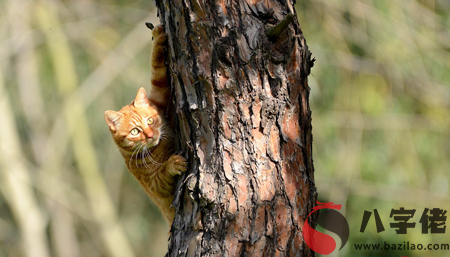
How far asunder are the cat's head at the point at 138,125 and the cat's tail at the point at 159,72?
0.08m

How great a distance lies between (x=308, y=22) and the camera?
693cm

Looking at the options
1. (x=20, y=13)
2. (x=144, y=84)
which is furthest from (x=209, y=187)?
(x=20, y=13)

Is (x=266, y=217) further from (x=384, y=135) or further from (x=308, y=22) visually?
(x=308, y=22)

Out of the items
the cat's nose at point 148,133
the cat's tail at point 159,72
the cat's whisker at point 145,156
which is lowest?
the cat's whisker at point 145,156

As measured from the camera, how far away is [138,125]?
3.16m

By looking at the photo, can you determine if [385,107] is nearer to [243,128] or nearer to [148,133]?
[148,133]

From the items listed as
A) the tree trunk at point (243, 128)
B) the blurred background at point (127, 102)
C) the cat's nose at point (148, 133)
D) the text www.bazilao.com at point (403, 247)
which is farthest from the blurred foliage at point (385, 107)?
the tree trunk at point (243, 128)

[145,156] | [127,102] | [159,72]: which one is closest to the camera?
[159,72]

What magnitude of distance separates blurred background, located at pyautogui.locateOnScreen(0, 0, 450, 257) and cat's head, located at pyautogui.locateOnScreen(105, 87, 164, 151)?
3.58m

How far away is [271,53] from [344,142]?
4.44 m

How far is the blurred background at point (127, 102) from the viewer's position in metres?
6.30

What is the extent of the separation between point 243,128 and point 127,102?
6.41 meters

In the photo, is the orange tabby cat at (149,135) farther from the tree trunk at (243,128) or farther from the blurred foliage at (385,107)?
the blurred foliage at (385,107)

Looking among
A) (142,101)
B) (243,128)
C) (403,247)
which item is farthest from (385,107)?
(243,128)
